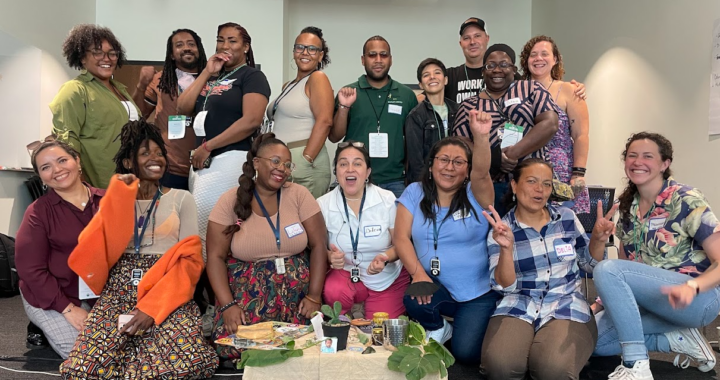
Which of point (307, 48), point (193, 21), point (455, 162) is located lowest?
point (455, 162)

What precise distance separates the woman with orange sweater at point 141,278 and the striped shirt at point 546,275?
1.55 meters

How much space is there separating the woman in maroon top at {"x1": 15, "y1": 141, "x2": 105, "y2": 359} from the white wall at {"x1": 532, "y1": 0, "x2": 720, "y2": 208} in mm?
3843

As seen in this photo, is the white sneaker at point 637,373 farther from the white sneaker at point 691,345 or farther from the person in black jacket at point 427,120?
the person in black jacket at point 427,120

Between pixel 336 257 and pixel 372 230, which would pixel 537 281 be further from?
pixel 336 257

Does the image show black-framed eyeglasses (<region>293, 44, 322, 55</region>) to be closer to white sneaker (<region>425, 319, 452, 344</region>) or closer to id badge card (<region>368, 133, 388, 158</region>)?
id badge card (<region>368, 133, 388, 158</region>)

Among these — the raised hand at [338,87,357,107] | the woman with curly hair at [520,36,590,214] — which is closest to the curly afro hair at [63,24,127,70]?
the raised hand at [338,87,357,107]

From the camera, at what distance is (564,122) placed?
142 inches

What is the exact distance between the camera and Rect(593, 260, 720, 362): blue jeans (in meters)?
2.67

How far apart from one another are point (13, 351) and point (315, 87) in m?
2.32

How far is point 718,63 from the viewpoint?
445 centimetres

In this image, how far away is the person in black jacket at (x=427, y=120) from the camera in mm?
3512

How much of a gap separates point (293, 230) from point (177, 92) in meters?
1.33

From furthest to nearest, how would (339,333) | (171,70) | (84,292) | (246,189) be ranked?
1. (171,70)
2. (246,189)
3. (84,292)
4. (339,333)

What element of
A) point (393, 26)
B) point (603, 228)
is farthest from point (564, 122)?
point (393, 26)
